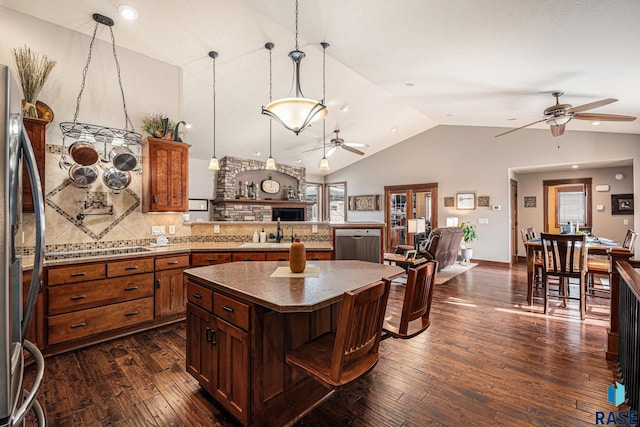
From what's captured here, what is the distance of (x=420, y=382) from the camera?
2.25 meters

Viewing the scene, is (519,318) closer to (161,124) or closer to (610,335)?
(610,335)

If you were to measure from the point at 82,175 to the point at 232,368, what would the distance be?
8.93ft

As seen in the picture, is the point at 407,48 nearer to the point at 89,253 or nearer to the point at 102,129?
the point at 102,129

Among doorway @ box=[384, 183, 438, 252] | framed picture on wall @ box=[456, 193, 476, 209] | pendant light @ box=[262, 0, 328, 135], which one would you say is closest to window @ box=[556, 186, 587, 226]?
framed picture on wall @ box=[456, 193, 476, 209]

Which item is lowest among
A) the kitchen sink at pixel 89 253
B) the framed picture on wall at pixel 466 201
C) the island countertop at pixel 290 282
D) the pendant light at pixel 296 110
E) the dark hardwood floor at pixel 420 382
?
the dark hardwood floor at pixel 420 382

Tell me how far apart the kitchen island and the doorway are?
6.59 meters

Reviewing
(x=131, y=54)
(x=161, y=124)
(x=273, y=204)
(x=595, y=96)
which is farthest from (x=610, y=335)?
(x=273, y=204)

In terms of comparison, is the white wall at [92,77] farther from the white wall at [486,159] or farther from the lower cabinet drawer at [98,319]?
the white wall at [486,159]

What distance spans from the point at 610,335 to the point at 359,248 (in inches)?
99.5

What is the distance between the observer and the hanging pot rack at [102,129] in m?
3.05

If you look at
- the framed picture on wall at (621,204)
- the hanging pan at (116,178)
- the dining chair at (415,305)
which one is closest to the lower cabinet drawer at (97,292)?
the hanging pan at (116,178)

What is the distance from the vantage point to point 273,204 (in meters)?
8.32

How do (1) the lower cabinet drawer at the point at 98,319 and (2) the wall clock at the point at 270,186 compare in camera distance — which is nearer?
(1) the lower cabinet drawer at the point at 98,319

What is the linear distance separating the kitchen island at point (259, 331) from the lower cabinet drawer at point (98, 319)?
4.58ft
